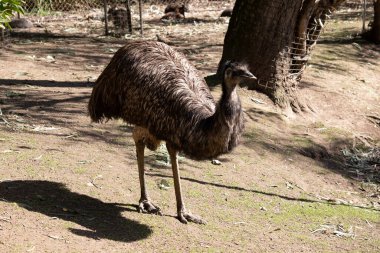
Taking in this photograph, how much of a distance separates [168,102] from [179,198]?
789 millimetres

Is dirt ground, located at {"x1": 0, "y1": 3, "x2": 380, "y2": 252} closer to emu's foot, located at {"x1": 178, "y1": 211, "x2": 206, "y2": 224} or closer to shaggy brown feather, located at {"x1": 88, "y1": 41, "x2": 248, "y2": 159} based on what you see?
emu's foot, located at {"x1": 178, "y1": 211, "x2": 206, "y2": 224}

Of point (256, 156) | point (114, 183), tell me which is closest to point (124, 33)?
point (256, 156)

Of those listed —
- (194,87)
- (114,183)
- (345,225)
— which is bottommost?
(345,225)

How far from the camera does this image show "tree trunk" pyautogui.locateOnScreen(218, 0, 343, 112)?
9000 mm

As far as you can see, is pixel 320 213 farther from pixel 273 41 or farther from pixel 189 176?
pixel 273 41

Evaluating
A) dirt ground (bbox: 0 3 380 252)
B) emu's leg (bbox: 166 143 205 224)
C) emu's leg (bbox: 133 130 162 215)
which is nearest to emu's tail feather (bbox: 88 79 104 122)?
emu's leg (bbox: 133 130 162 215)

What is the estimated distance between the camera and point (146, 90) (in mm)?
5449

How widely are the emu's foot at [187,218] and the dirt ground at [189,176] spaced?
6 cm

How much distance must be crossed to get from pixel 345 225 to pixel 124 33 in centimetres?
932

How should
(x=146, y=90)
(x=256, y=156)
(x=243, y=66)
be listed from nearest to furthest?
1. (x=243, y=66)
2. (x=146, y=90)
3. (x=256, y=156)

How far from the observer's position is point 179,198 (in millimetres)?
5520

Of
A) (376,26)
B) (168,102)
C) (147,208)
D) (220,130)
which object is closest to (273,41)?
(168,102)

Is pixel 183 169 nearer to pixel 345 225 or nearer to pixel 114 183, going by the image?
pixel 114 183

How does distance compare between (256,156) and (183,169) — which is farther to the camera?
(256,156)
